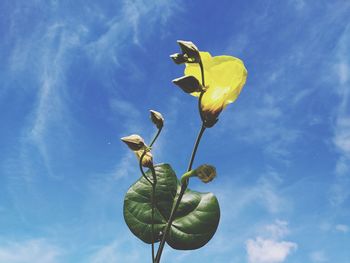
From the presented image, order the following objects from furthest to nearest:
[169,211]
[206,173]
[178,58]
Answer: [169,211]
[178,58]
[206,173]

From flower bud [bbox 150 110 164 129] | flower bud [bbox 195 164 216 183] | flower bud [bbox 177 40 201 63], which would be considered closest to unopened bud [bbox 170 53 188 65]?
flower bud [bbox 177 40 201 63]

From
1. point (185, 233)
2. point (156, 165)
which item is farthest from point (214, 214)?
point (156, 165)

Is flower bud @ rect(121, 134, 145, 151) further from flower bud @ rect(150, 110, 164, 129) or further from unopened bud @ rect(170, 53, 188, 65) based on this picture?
unopened bud @ rect(170, 53, 188, 65)

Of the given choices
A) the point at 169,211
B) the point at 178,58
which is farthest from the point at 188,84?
the point at 169,211

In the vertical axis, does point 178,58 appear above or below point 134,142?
above

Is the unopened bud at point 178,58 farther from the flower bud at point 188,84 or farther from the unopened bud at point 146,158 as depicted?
the unopened bud at point 146,158

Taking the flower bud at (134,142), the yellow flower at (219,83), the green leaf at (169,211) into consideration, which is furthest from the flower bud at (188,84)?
the green leaf at (169,211)

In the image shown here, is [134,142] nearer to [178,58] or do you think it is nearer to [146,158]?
[146,158]

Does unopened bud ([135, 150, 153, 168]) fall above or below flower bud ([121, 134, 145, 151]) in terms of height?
below

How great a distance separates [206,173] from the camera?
0.88 meters

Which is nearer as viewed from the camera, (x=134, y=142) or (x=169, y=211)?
(x=134, y=142)

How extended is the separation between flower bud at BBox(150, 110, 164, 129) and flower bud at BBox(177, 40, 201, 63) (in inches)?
5.9

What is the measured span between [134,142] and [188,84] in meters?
0.18

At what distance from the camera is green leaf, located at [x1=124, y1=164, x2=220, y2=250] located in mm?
1146
